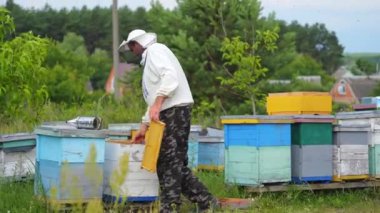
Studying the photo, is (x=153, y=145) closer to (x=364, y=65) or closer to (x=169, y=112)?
(x=169, y=112)

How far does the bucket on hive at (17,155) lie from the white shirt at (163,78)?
149cm

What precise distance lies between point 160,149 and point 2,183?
65.6 inches

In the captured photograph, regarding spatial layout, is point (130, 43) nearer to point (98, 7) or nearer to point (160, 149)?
point (160, 149)

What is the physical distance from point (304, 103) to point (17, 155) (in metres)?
2.93

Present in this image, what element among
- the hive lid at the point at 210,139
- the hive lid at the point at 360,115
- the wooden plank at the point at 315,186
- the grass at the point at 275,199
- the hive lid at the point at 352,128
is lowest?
the grass at the point at 275,199

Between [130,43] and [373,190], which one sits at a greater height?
[130,43]

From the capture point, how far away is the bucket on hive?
5.94 metres

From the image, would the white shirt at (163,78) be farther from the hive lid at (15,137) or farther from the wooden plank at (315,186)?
the hive lid at (15,137)

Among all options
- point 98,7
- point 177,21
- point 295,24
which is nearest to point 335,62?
point 295,24

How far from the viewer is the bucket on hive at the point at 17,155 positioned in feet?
19.5

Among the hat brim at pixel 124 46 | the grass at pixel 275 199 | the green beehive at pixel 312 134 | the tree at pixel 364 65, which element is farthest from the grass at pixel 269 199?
the tree at pixel 364 65

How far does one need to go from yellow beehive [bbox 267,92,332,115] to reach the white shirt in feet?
5.81

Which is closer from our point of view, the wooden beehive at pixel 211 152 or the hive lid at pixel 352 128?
the hive lid at pixel 352 128

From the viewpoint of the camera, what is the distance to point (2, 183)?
583 cm
